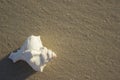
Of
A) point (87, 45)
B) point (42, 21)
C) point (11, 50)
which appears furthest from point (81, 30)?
point (11, 50)

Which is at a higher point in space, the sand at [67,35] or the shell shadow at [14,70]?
the sand at [67,35]

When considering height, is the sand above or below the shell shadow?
above

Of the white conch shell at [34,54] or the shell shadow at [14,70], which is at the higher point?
the white conch shell at [34,54]

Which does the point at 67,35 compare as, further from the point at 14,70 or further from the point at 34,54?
the point at 14,70

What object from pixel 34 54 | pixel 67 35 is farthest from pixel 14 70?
pixel 67 35
